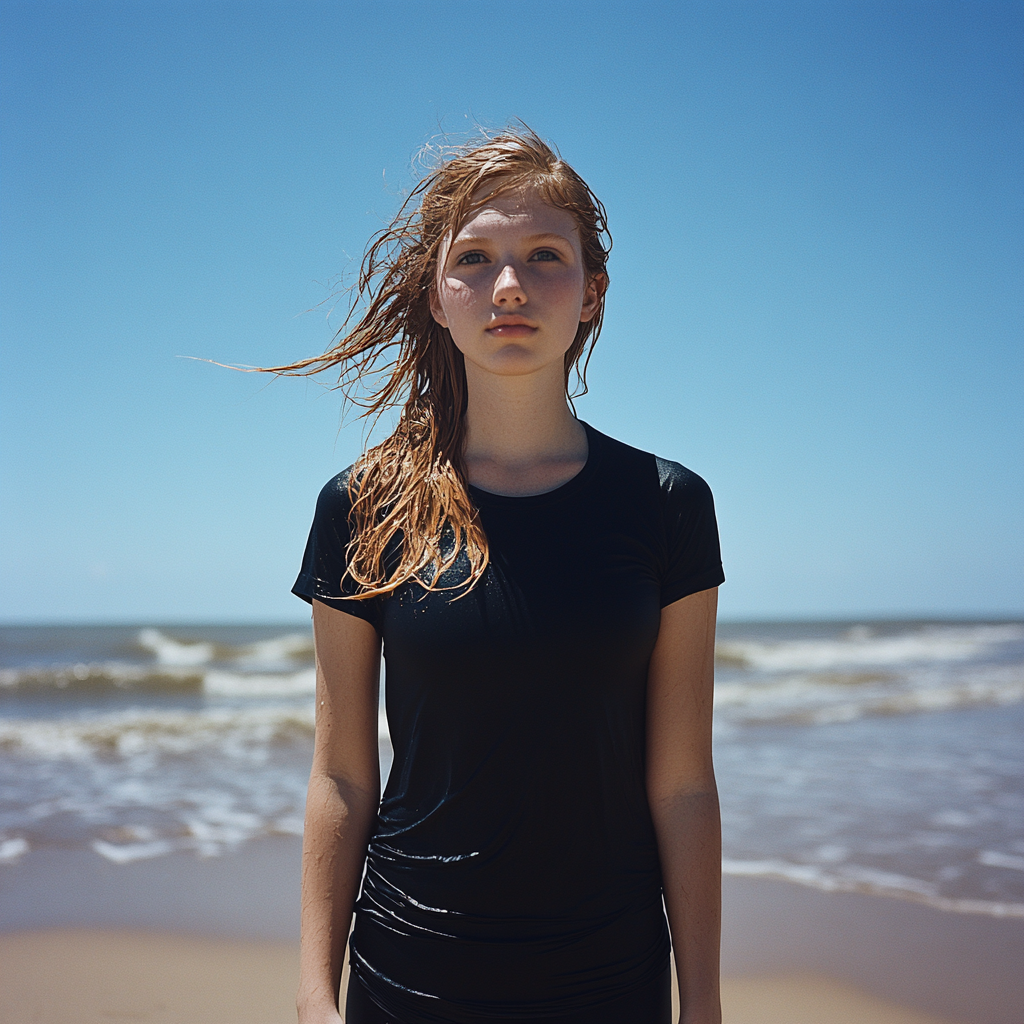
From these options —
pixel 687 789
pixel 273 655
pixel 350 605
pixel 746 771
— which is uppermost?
pixel 350 605

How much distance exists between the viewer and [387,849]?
1647 millimetres

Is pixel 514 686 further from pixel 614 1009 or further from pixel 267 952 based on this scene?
pixel 267 952

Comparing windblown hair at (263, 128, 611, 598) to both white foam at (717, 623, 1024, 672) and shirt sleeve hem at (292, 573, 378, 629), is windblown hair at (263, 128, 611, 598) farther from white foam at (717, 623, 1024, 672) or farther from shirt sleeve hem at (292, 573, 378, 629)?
white foam at (717, 623, 1024, 672)

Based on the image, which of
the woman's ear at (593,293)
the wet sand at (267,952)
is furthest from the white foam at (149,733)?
the woman's ear at (593,293)

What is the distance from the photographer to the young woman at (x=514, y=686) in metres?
1.54

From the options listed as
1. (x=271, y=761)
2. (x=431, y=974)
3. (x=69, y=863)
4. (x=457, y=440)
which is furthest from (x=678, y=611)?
(x=271, y=761)

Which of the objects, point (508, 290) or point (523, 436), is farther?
point (523, 436)

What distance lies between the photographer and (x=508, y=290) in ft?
5.44

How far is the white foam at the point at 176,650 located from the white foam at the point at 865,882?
15227mm

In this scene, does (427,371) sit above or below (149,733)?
above

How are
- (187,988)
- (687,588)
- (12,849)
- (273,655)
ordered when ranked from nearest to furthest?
(687,588) < (187,988) < (12,849) < (273,655)

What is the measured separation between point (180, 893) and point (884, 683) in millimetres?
12721

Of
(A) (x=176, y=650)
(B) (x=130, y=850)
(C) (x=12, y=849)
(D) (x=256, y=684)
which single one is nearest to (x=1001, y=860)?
(B) (x=130, y=850)

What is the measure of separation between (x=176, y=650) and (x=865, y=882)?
18.4m
